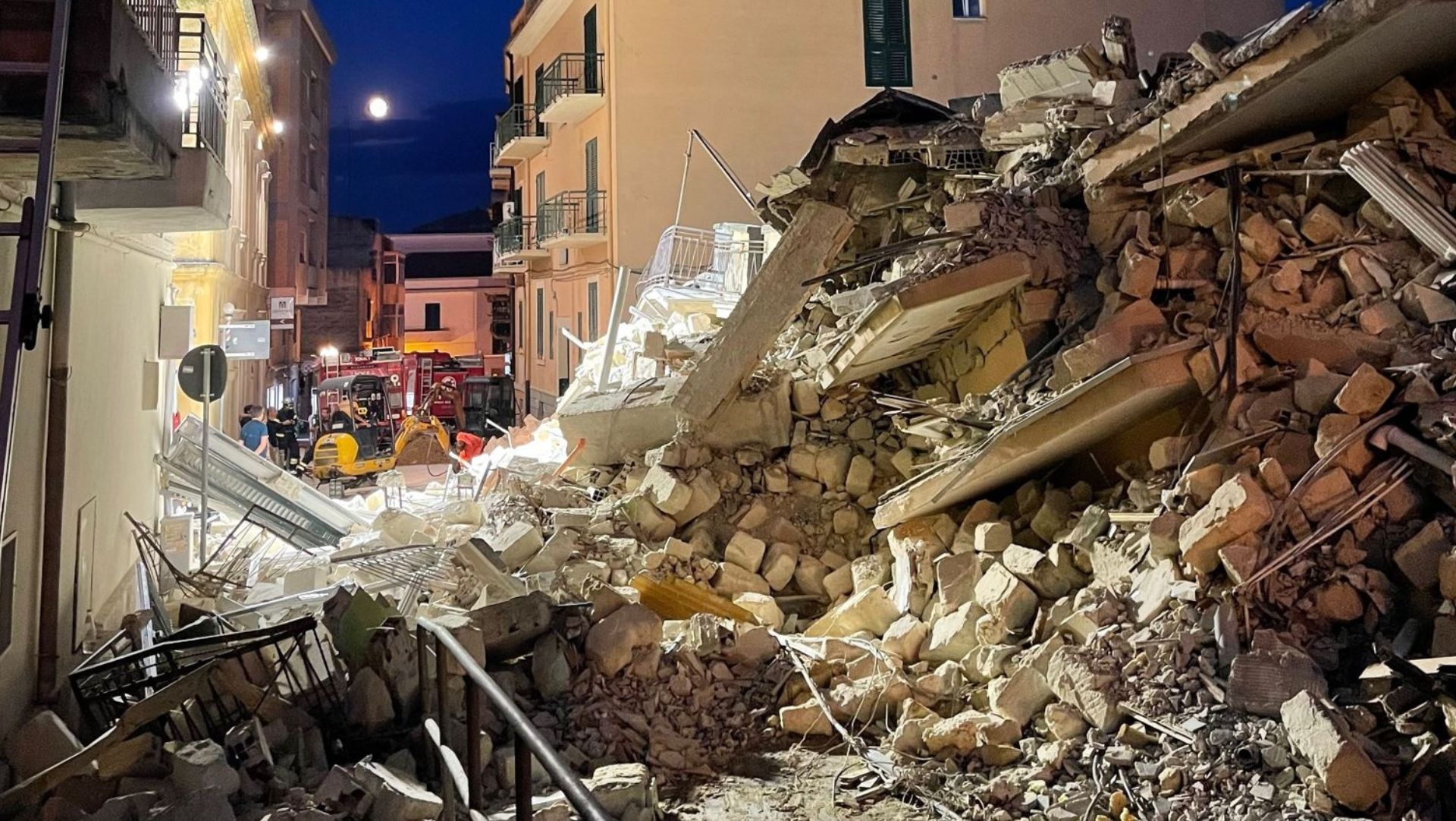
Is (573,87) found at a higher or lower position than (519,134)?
lower

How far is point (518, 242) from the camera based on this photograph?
1123 inches

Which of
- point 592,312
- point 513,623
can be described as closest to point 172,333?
point 513,623

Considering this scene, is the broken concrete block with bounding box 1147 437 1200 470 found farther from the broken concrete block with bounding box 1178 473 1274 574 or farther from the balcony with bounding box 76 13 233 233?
the balcony with bounding box 76 13 233 233

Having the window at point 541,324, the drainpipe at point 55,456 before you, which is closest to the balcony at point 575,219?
the window at point 541,324

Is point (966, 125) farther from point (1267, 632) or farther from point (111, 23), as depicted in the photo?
point (111, 23)

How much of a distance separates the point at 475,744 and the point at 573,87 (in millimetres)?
20714

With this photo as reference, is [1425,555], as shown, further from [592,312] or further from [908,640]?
[592,312]

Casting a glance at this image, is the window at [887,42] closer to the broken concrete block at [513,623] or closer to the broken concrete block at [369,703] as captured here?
the broken concrete block at [513,623]

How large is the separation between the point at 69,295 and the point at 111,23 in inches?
114

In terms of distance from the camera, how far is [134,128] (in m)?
5.12

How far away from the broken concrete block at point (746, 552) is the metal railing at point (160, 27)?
512 cm

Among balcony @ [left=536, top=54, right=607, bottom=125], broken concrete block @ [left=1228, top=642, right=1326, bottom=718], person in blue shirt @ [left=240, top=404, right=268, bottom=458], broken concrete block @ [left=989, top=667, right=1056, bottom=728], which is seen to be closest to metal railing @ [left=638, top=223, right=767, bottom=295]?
balcony @ [left=536, top=54, right=607, bottom=125]

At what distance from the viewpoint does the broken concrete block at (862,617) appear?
8.00 meters

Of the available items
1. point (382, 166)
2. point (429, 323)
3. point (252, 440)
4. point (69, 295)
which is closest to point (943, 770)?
point (69, 295)
